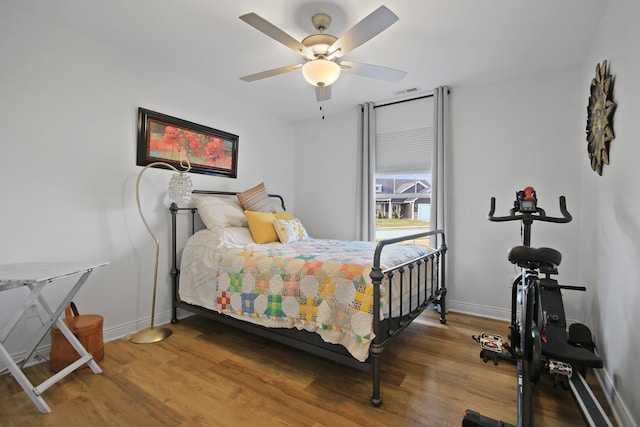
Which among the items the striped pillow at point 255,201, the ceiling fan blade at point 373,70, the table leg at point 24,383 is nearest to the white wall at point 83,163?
the striped pillow at point 255,201

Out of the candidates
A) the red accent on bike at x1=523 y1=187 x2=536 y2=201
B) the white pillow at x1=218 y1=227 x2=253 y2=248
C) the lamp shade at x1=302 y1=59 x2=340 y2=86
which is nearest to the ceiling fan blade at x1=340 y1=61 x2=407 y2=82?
the lamp shade at x1=302 y1=59 x2=340 y2=86

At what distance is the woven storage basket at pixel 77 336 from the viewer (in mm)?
1955

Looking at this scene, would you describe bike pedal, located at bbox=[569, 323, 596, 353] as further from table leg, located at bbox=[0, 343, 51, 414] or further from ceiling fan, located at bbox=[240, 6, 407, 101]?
table leg, located at bbox=[0, 343, 51, 414]

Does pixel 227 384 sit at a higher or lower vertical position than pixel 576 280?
lower

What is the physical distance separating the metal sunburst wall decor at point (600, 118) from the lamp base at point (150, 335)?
11.4 feet

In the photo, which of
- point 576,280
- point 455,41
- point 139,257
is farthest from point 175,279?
point 576,280

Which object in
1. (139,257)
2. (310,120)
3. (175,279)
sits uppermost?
(310,120)

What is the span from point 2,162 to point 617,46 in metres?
3.88

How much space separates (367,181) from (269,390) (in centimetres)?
257

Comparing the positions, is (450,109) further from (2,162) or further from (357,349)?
(2,162)

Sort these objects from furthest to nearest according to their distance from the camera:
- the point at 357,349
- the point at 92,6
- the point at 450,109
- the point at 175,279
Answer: the point at 450,109, the point at 175,279, the point at 92,6, the point at 357,349

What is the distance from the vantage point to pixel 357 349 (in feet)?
5.59

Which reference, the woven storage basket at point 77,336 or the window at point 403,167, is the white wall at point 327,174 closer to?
the window at point 403,167

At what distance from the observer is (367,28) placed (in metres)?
1.70
